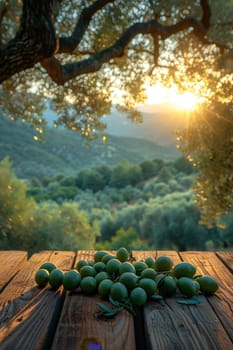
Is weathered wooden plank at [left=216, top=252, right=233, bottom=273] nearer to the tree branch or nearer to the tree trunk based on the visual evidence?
the tree trunk

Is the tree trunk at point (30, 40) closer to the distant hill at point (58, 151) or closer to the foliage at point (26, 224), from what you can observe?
the foliage at point (26, 224)

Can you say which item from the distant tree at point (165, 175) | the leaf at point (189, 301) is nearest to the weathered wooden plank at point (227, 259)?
the leaf at point (189, 301)

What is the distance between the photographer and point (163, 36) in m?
6.56

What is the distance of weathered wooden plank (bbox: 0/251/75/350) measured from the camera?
1371mm

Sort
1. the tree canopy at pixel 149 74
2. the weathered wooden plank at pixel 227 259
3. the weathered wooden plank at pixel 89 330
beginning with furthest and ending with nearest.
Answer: the tree canopy at pixel 149 74 < the weathered wooden plank at pixel 227 259 < the weathered wooden plank at pixel 89 330

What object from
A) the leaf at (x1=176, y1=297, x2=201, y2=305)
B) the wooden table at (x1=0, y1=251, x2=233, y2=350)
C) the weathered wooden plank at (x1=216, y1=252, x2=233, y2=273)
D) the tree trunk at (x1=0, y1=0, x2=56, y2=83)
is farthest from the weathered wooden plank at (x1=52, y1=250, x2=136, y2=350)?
the tree trunk at (x1=0, y1=0, x2=56, y2=83)

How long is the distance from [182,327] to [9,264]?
1.28 metres

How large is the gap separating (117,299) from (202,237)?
57.8 feet

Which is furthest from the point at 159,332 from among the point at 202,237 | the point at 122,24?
the point at 202,237

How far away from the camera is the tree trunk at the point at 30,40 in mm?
3697

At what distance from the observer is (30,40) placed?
3.82 metres

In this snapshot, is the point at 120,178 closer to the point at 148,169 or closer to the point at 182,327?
the point at 148,169

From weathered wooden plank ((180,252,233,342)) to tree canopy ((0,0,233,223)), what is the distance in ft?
11.8

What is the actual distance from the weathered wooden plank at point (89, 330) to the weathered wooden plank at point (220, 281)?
0.38 meters
